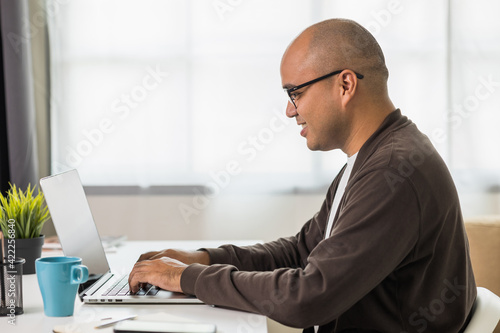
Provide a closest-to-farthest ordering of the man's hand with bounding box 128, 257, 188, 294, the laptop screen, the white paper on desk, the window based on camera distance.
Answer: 1. the white paper on desk
2. the man's hand with bounding box 128, 257, 188, 294
3. the laptop screen
4. the window

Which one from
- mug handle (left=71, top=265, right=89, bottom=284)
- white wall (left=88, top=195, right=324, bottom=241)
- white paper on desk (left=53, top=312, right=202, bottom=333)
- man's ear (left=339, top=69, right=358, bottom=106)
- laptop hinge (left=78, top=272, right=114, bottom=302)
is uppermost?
man's ear (left=339, top=69, right=358, bottom=106)

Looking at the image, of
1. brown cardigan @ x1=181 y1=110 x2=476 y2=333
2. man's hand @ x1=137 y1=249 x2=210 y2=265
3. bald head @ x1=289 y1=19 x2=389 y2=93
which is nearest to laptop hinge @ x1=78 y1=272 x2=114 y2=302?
man's hand @ x1=137 y1=249 x2=210 y2=265

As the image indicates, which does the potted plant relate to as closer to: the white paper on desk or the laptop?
the laptop

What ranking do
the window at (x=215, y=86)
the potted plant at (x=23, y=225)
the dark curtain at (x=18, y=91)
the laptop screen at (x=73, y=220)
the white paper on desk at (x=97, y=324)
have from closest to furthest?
the white paper on desk at (x=97, y=324) < the laptop screen at (x=73, y=220) < the potted plant at (x=23, y=225) < the dark curtain at (x=18, y=91) < the window at (x=215, y=86)

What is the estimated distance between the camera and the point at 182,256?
4.51 ft

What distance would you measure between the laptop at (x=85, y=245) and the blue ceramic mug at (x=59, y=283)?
10 centimetres

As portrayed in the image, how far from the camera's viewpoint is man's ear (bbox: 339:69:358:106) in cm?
125

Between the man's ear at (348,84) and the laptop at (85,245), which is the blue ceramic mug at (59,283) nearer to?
the laptop at (85,245)

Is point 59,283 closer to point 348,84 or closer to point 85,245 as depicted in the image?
point 85,245

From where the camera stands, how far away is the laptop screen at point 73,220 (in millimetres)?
1309

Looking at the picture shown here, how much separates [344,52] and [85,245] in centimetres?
77

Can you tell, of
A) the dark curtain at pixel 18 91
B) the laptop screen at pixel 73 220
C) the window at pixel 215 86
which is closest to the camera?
the laptop screen at pixel 73 220

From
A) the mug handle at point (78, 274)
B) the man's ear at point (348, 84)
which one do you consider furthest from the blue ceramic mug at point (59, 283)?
the man's ear at point (348, 84)

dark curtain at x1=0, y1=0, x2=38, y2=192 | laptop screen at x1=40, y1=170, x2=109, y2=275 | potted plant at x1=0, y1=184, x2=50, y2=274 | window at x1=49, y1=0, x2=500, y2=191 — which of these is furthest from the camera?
window at x1=49, y1=0, x2=500, y2=191
